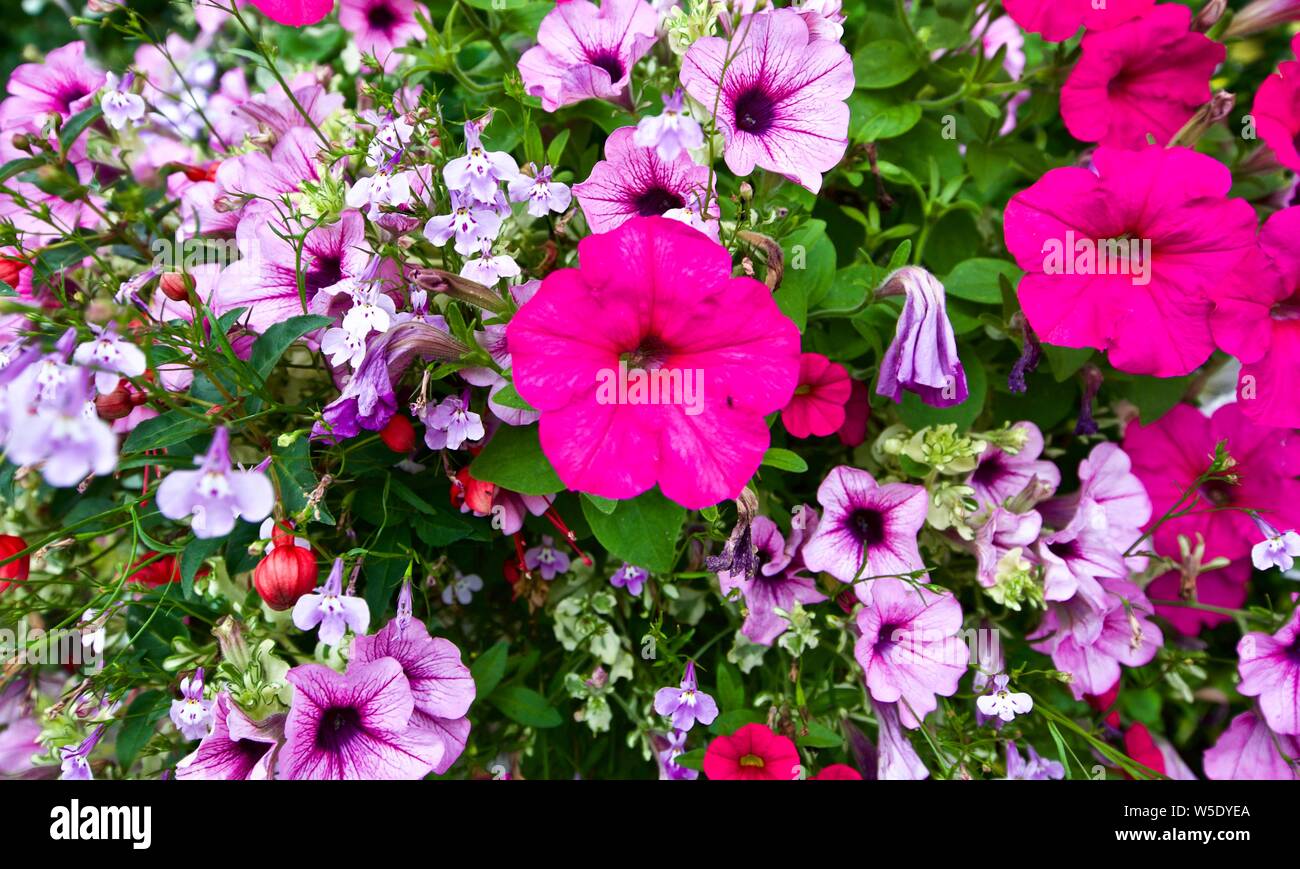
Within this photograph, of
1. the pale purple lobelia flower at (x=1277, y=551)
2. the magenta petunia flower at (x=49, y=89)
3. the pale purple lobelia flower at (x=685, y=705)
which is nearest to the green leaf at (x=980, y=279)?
the pale purple lobelia flower at (x=1277, y=551)

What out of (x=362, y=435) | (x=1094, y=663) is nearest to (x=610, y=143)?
(x=362, y=435)

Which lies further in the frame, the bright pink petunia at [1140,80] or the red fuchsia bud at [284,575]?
the bright pink petunia at [1140,80]

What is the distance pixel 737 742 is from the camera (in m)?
0.74

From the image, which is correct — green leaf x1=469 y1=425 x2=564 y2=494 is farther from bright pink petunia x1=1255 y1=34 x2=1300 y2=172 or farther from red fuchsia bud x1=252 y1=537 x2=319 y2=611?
bright pink petunia x1=1255 y1=34 x2=1300 y2=172

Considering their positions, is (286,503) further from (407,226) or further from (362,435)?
(407,226)

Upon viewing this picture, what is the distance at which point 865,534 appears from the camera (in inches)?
30.7

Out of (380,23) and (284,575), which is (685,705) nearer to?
(284,575)

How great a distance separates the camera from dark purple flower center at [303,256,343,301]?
718 mm

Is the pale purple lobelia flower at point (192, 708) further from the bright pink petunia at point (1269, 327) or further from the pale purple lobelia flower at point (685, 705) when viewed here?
the bright pink petunia at point (1269, 327)

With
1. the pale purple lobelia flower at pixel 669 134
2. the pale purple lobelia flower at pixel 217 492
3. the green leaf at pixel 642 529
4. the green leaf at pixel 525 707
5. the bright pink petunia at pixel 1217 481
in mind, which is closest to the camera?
the pale purple lobelia flower at pixel 217 492

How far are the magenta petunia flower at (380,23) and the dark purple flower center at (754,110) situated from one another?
0.37m

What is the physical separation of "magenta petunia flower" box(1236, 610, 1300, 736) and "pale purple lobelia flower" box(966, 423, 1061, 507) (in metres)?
0.23

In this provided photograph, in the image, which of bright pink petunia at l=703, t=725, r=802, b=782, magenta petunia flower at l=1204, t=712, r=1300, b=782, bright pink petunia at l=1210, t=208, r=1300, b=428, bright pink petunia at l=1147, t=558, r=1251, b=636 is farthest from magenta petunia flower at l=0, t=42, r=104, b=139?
magenta petunia flower at l=1204, t=712, r=1300, b=782

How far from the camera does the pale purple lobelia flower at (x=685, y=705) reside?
2.42ft
